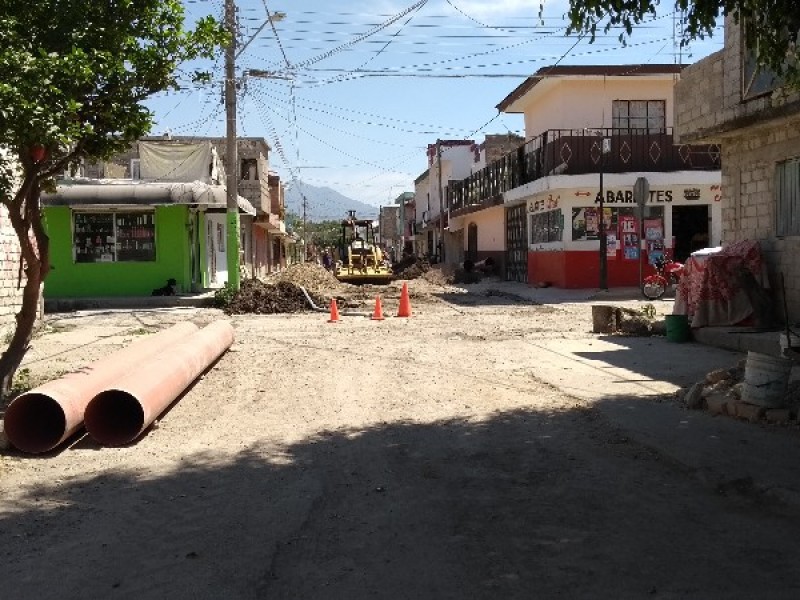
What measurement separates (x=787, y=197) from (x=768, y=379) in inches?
253

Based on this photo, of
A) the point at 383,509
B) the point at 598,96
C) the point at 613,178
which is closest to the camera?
the point at 383,509

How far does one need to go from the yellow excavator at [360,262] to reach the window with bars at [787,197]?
68.9ft

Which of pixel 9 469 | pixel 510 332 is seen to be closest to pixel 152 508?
pixel 9 469

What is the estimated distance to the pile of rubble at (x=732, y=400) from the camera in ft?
23.8

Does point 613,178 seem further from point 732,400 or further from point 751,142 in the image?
point 732,400

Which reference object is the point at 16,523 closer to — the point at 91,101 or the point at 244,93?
the point at 91,101

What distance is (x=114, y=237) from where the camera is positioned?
2438 centimetres

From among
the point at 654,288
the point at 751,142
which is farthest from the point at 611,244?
the point at 751,142

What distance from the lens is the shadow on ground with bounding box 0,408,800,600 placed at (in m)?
4.04

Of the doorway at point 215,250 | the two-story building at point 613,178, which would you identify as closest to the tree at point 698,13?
the two-story building at point 613,178

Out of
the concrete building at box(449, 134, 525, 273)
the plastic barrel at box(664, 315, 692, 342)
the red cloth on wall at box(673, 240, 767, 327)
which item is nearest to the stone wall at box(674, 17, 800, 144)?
the red cloth on wall at box(673, 240, 767, 327)

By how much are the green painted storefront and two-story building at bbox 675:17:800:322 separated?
604 inches

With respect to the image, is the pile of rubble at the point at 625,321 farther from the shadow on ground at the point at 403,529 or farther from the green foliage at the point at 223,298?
the green foliage at the point at 223,298

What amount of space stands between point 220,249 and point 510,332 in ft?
58.4
